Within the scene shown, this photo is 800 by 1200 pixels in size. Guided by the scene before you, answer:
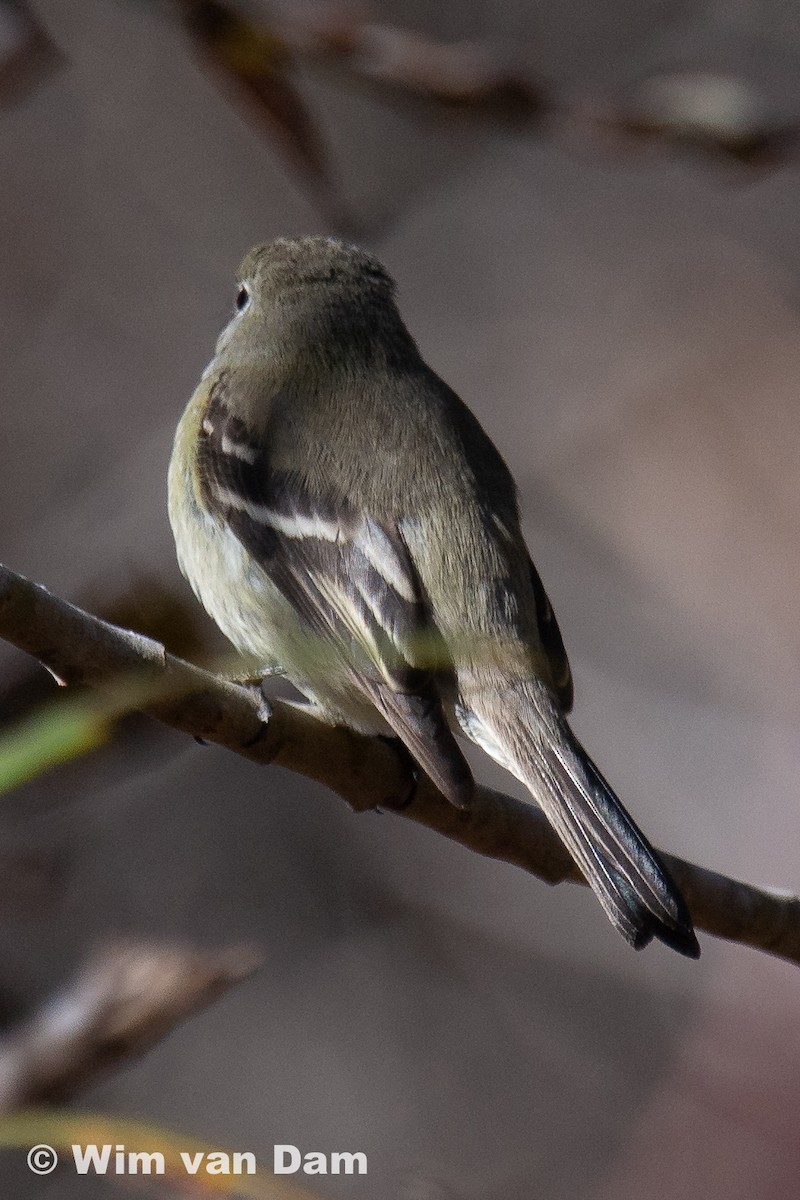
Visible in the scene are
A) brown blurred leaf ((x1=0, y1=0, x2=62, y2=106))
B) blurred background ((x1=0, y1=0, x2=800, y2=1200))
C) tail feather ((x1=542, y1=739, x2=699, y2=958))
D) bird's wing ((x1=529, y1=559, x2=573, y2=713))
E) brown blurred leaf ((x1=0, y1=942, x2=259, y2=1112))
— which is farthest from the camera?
blurred background ((x1=0, y1=0, x2=800, y2=1200))

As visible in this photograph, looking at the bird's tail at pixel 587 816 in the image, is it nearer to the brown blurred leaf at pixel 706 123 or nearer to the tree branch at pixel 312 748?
the tree branch at pixel 312 748

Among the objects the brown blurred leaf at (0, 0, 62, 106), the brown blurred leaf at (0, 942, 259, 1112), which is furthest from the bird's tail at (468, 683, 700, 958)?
the brown blurred leaf at (0, 0, 62, 106)

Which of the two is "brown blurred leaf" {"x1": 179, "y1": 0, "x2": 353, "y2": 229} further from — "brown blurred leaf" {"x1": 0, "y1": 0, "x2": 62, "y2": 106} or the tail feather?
the tail feather

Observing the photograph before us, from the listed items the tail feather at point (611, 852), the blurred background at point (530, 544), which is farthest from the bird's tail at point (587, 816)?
the blurred background at point (530, 544)

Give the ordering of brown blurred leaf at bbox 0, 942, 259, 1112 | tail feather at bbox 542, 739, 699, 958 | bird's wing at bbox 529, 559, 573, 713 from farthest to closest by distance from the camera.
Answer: bird's wing at bbox 529, 559, 573, 713 → tail feather at bbox 542, 739, 699, 958 → brown blurred leaf at bbox 0, 942, 259, 1112

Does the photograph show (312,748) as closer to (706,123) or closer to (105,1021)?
(105,1021)

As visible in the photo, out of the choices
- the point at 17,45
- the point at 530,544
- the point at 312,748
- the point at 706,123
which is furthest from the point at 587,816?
the point at 530,544

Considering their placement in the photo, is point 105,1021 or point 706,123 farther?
point 706,123
